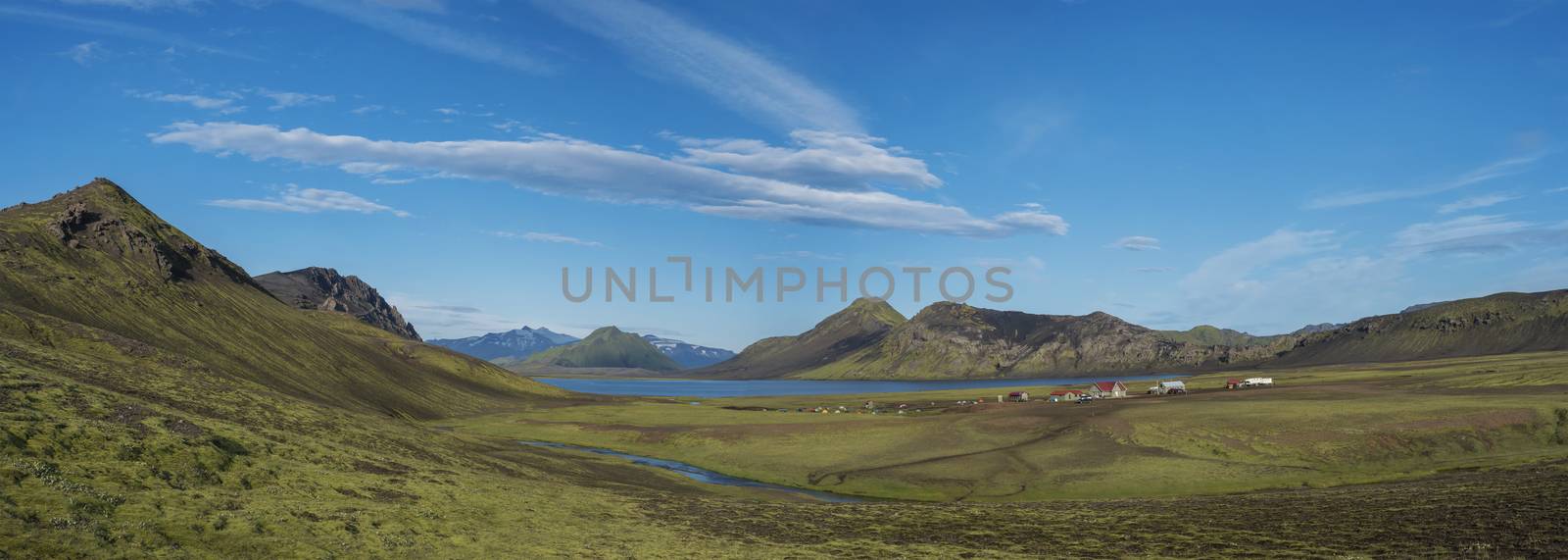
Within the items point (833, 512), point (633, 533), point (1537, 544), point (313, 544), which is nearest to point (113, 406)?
point (313, 544)

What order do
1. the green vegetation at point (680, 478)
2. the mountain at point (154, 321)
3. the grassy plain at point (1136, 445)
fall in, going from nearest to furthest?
the green vegetation at point (680, 478) < the grassy plain at point (1136, 445) < the mountain at point (154, 321)

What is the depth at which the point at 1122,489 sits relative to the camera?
8288cm

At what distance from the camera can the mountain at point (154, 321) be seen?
9831 cm

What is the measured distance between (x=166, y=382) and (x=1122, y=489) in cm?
9731

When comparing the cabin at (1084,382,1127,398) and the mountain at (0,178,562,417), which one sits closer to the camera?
the mountain at (0,178,562,417)

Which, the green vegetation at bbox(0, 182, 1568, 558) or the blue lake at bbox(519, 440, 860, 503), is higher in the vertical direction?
the green vegetation at bbox(0, 182, 1568, 558)

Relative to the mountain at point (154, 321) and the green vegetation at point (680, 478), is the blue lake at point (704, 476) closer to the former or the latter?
the green vegetation at point (680, 478)

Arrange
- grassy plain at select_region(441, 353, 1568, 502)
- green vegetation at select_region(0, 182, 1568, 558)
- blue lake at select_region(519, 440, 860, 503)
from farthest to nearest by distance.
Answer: blue lake at select_region(519, 440, 860, 503) < grassy plain at select_region(441, 353, 1568, 502) < green vegetation at select_region(0, 182, 1568, 558)

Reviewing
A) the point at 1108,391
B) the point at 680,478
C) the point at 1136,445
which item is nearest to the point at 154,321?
the point at 680,478

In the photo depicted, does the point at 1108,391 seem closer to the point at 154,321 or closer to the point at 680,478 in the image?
the point at 680,478

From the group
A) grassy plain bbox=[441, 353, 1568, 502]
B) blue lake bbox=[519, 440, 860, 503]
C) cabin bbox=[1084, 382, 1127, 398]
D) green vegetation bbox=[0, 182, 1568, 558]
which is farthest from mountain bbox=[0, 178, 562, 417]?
cabin bbox=[1084, 382, 1127, 398]

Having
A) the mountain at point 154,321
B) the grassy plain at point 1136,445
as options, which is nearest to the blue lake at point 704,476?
the grassy plain at point 1136,445

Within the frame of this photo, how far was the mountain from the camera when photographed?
9831 cm

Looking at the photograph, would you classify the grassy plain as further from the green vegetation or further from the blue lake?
the blue lake
